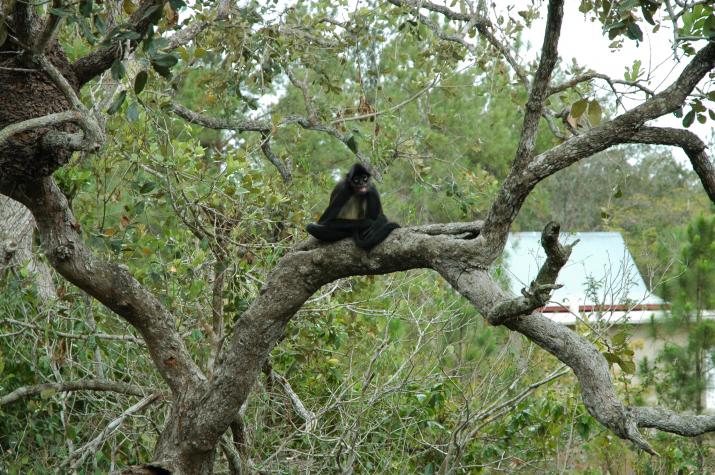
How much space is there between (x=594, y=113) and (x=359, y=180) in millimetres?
2965

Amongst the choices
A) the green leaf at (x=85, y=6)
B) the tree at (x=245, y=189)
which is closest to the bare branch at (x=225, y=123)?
the tree at (x=245, y=189)

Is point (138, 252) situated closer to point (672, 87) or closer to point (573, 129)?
point (573, 129)

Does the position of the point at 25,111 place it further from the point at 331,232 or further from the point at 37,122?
the point at 331,232

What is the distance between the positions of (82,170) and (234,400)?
284cm

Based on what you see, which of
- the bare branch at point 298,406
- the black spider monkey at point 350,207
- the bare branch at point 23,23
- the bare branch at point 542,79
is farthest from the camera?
the bare branch at point 298,406

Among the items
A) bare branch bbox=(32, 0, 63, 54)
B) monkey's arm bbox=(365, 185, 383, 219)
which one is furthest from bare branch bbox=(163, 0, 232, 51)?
bare branch bbox=(32, 0, 63, 54)

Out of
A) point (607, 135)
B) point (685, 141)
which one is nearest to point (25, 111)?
point (607, 135)

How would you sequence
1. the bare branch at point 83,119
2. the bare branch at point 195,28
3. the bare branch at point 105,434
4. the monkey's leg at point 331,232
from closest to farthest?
the bare branch at point 83,119 < the monkey's leg at point 331,232 < the bare branch at point 105,434 < the bare branch at point 195,28

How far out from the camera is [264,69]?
24.2 feet

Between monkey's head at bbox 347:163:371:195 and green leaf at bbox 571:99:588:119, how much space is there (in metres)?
2.82

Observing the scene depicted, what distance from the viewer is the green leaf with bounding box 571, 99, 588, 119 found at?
13.1 ft

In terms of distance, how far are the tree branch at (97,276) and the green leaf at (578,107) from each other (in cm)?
296

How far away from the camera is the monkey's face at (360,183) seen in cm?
665

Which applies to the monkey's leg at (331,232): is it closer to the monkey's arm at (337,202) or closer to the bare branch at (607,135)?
the monkey's arm at (337,202)
